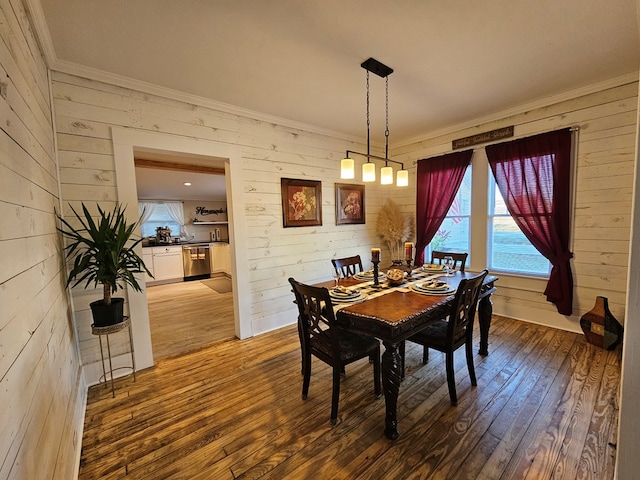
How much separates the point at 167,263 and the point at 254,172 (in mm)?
4115

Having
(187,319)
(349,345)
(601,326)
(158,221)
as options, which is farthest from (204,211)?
(601,326)

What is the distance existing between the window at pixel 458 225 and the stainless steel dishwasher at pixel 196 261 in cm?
519

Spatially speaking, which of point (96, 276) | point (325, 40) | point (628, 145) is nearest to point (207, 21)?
point (325, 40)

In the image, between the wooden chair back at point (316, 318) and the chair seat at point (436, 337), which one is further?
the chair seat at point (436, 337)

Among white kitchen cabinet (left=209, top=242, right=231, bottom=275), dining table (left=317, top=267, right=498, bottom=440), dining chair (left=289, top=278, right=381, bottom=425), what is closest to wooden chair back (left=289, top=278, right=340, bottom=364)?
dining chair (left=289, top=278, right=381, bottom=425)

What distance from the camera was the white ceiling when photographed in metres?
1.64

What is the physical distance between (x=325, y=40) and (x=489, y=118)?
2.56m

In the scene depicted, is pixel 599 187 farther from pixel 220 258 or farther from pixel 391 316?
pixel 220 258

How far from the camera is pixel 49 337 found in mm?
1358

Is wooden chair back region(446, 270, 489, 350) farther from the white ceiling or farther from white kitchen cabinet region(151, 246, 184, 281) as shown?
white kitchen cabinet region(151, 246, 184, 281)

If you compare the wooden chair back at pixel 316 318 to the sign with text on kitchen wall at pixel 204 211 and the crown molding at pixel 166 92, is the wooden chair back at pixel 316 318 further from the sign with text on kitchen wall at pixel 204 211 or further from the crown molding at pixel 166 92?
the sign with text on kitchen wall at pixel 204 211

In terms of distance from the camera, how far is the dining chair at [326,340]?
5.73 ft

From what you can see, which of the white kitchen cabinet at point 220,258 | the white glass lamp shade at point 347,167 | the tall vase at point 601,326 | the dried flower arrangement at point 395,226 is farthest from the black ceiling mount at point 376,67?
the white kitchen cabinet at point 220,258

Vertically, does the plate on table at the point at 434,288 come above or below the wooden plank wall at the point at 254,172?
below
